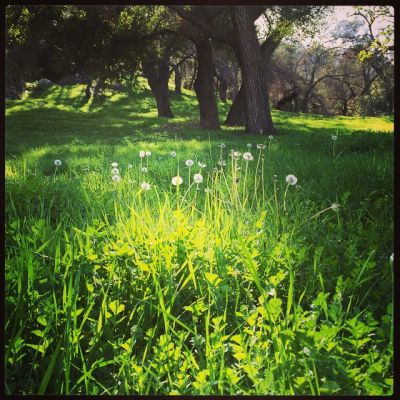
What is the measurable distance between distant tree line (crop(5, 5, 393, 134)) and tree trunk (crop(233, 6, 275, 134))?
13 mm

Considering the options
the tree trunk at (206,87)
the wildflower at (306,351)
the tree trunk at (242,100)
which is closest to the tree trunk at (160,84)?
the tree trunk at (206,87)

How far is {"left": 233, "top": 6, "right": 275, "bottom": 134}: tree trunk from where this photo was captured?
3.37m

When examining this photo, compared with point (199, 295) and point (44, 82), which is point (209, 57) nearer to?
point (44, 82)

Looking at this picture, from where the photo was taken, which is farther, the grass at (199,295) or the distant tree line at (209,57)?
the distant tree line at (209,57)

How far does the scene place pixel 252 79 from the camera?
343 centimetres

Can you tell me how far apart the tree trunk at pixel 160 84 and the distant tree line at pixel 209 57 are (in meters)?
0.02

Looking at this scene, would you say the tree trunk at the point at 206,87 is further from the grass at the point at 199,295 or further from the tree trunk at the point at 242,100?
the grass at the point at 199,295

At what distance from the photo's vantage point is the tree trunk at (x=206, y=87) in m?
3.71

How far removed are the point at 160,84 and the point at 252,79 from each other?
1.15 meters

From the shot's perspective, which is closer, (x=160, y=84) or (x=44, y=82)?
(x=44, y=82)

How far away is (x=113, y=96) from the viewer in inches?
181

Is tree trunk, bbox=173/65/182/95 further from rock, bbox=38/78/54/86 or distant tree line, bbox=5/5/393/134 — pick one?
rock, bbox=38/78/54/86

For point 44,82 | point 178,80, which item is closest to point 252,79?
point 178,80

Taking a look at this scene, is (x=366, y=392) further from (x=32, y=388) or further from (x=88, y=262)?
(x=88, y=262)
